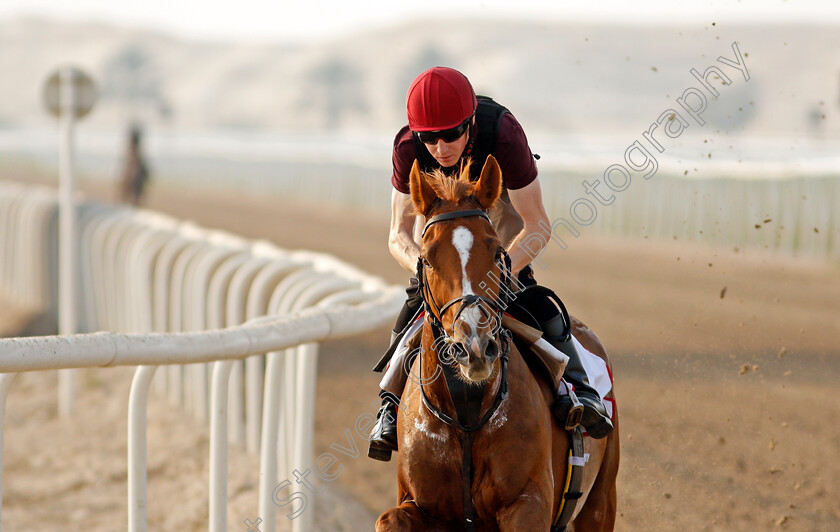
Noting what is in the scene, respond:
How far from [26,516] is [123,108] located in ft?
419

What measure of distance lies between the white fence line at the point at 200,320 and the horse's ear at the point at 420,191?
1.15 meters

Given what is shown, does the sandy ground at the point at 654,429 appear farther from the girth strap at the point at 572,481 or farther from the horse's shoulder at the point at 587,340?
the girth strap at the point at 572,481

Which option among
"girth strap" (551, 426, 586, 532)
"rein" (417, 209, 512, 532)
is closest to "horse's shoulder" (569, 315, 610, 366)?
"girth strap" (551, 426, 586, 532)

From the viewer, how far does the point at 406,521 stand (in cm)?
267

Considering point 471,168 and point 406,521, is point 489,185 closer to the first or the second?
point 471,168

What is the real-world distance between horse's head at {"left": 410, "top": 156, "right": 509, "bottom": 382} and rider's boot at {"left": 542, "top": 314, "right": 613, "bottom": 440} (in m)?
0.57

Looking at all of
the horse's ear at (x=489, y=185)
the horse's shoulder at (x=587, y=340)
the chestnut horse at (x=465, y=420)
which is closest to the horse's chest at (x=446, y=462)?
the chestnut horse at (x=465, y=420)

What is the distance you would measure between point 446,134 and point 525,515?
1.23 meters

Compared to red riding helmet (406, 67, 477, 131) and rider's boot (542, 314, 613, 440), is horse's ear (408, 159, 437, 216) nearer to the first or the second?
red riding helmet (406, 67, 477, 131)

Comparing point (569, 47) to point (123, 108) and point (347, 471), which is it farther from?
point (347, 471)

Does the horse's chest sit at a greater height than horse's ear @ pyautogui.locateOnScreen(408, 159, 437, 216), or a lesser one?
lesser

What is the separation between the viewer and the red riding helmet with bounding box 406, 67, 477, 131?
112 inches

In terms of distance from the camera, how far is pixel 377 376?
8344 millimetres

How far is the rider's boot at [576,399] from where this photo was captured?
121 inches
